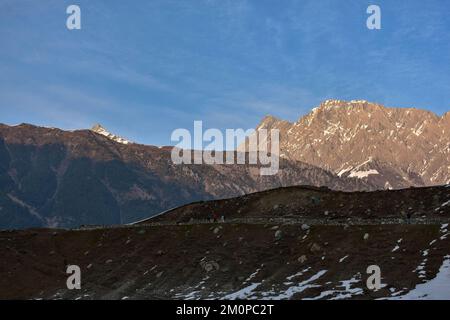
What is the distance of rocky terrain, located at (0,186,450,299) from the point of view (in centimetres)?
4969

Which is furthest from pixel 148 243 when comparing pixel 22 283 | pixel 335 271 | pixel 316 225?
pixel 335 271

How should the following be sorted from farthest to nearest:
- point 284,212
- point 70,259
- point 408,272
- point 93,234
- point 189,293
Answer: point 284,212
point 93,234
point 70,259
point 189,293
point 408,272

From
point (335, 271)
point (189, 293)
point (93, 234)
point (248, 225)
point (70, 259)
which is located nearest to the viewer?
point (335, 271)

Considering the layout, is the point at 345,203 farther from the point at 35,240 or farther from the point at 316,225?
the point at 35,240

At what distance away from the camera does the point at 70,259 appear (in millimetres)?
80250

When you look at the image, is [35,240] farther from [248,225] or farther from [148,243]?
[248,225]

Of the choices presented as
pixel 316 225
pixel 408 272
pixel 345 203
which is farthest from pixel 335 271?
pixel 345 203

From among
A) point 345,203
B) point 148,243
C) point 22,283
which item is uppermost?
point 345,203

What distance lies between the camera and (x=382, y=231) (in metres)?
58.5

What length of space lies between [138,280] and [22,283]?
774 inches

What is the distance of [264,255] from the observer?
62969mm

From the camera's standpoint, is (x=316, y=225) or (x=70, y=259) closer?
(x=316, y=225)

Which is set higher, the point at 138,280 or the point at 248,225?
the point at 248,225

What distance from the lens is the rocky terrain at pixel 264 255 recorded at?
49.7 meters
